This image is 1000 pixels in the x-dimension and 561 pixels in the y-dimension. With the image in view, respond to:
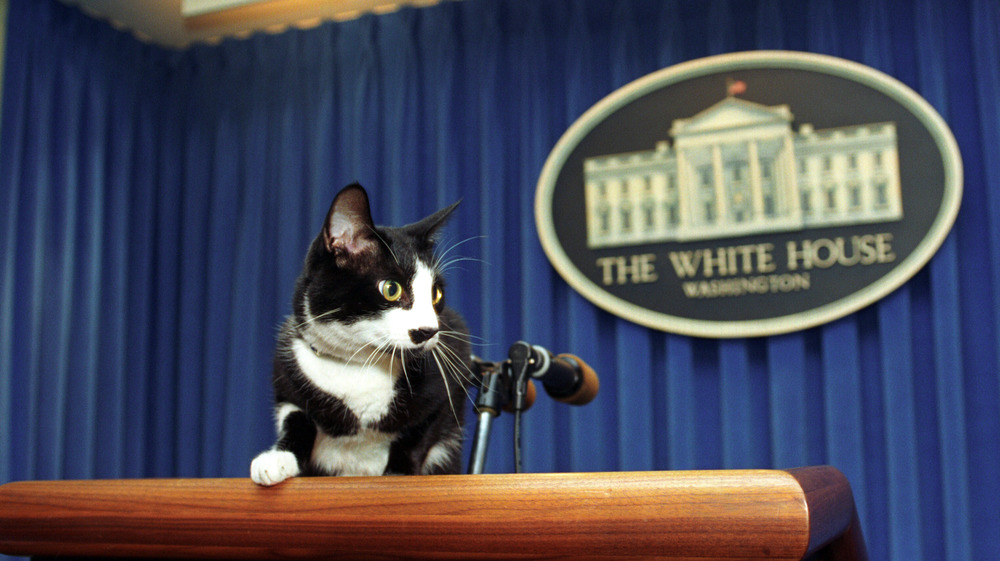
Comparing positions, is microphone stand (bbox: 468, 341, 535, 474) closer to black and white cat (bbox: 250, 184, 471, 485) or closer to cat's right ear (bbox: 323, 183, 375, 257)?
black and white cat (bbox: 250, 184, 471, 485)

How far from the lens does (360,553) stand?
18.9 inches

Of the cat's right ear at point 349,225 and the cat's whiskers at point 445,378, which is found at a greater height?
the cat's right ear at point 349,225

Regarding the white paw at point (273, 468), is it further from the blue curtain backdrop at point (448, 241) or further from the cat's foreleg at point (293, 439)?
the blue curtain backdrop at point (448, 241)

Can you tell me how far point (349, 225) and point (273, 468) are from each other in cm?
25

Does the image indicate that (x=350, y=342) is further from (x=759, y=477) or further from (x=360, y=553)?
(x=759, y=477)

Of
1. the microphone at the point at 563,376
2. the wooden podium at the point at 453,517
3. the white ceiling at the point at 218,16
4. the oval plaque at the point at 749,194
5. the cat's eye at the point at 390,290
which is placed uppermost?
the white ceiling at the point at 218,16

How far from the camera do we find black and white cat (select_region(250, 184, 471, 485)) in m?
0.71

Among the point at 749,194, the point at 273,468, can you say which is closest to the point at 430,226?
the point at 273,468

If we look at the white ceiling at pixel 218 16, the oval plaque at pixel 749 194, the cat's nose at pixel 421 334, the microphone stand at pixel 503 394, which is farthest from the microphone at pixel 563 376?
the white ceiling at pixel 218 16

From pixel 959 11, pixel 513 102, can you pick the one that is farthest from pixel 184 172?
pixel 959 11

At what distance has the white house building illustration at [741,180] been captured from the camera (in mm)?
1812

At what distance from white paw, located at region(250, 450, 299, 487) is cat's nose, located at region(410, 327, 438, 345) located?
140mm

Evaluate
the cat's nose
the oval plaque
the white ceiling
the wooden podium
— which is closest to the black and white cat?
the cat's nose

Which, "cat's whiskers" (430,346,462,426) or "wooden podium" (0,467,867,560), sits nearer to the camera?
"wooden podium" (0,467,867,560)
